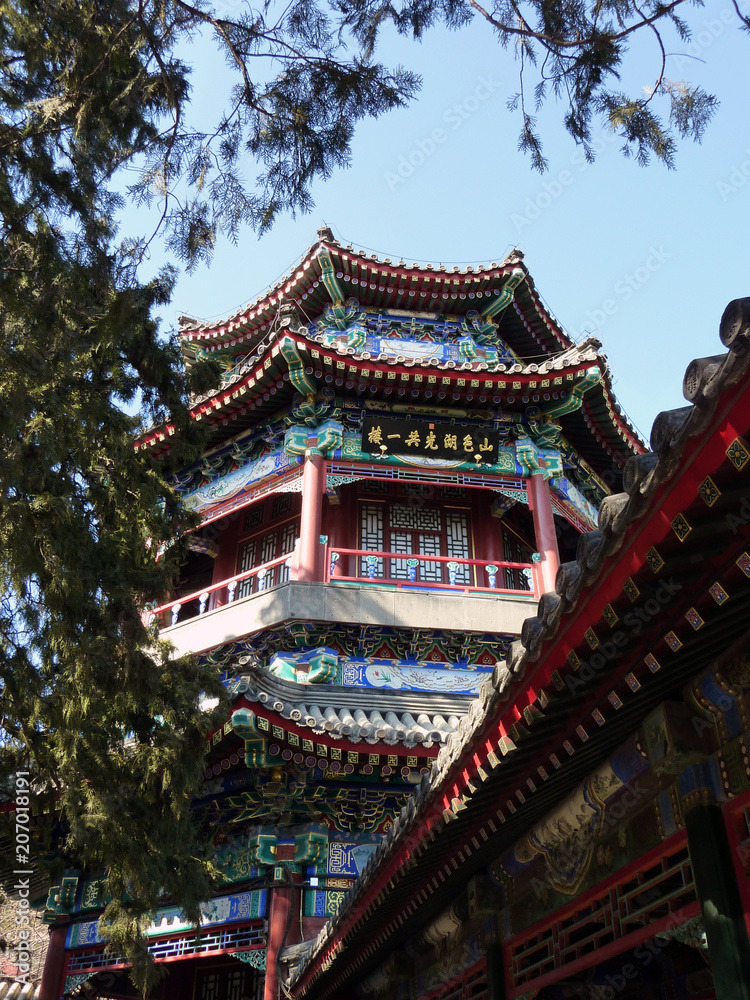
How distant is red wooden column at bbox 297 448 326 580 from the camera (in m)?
9.99

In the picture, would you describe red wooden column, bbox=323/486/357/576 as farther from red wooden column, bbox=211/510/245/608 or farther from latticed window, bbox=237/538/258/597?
red wooden column, bbox=211/510/245/608

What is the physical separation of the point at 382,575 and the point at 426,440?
1.72 m

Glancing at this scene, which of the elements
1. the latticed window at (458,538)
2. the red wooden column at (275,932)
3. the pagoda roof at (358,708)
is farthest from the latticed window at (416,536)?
the red wooden column at (275,932)

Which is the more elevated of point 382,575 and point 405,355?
point 405,355

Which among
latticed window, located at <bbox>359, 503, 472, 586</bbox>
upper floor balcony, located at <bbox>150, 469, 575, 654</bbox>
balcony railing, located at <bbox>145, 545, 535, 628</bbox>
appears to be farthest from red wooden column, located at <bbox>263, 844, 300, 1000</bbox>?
latticed window, located at <bbox>359, 503, 472, 586</bbox>

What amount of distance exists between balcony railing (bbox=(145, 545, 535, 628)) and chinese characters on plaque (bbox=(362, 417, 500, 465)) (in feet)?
4.13

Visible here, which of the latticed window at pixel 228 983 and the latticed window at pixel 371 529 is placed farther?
the latticed window at pixel 371 529

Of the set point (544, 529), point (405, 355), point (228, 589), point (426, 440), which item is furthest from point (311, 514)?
point (405, 355)

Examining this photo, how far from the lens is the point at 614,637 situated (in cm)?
270

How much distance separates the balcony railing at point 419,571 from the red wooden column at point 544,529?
18 centimetres

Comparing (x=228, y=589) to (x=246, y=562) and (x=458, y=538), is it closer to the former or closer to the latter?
(x=246, y=562)

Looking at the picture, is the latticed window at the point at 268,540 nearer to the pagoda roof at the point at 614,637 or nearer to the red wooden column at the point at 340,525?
the red wooden column at the point at 340,525

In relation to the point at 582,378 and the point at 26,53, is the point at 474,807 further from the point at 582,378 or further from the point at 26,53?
the point at 582,378

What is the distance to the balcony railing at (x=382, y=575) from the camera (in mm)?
10016
